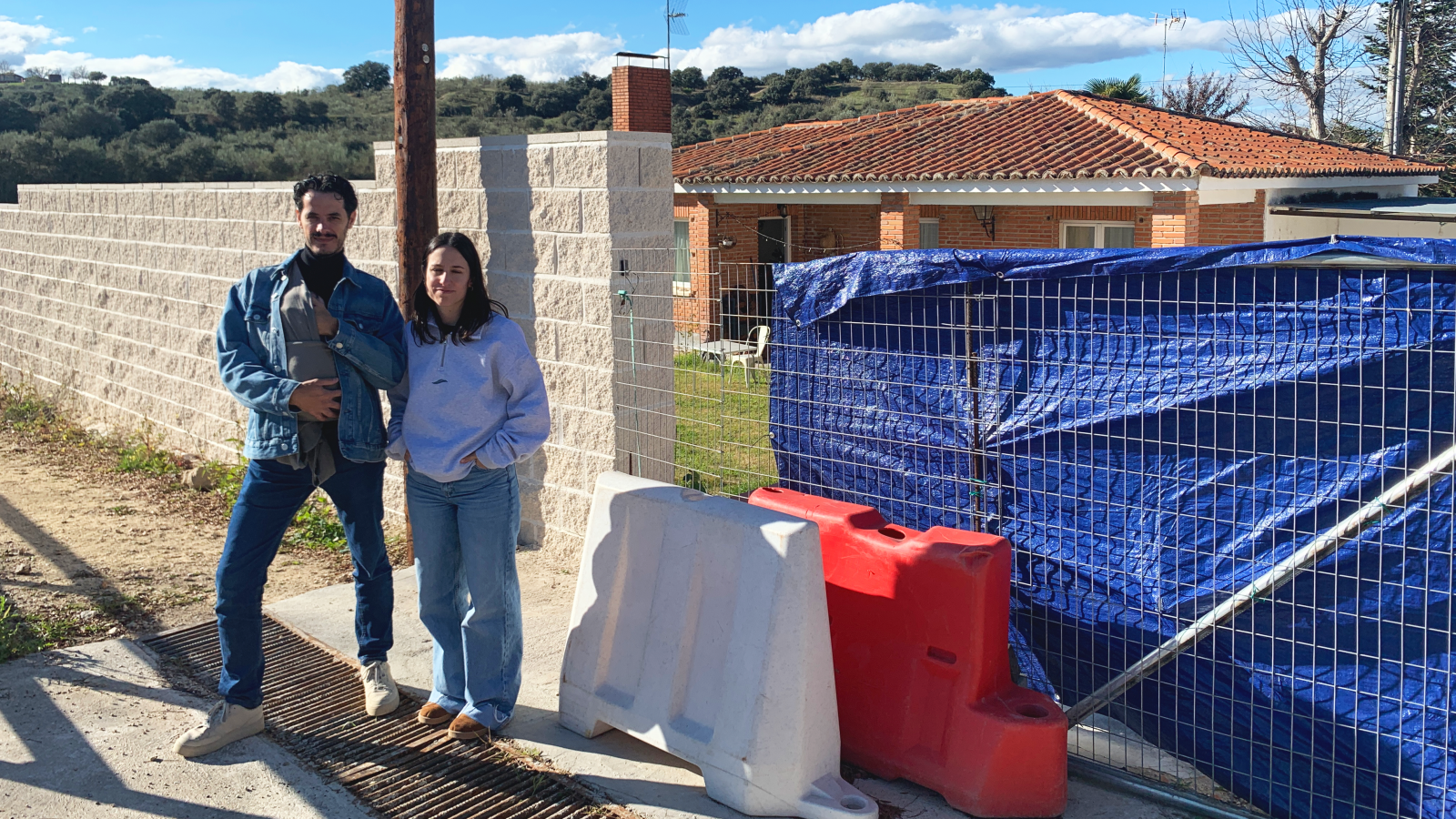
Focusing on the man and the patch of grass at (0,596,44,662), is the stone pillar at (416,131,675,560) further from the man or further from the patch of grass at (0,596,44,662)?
the patch of grass at (0,596,44,662)

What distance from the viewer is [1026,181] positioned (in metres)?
16.9

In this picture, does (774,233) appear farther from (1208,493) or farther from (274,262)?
(1208,493)

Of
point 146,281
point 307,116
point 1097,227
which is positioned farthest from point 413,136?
point 307,116

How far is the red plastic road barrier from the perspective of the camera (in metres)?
3.55

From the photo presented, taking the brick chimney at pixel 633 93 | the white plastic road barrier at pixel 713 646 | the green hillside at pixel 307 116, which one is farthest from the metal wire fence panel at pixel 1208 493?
the green hillside at pixel 307 116

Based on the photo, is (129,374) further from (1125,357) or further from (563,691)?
(1125,357)

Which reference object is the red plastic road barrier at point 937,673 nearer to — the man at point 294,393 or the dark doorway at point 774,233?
the man at point 294,393

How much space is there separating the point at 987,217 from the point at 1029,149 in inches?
73.8

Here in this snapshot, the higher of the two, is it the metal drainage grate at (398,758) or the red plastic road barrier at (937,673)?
the red plastic road barrier at (937,673)

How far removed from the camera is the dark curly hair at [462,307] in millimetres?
3982

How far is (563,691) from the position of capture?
4.29 meters

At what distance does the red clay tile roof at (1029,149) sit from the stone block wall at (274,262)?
11.8 metres

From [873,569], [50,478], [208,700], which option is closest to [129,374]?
[50,478]

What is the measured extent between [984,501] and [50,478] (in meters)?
8.14
